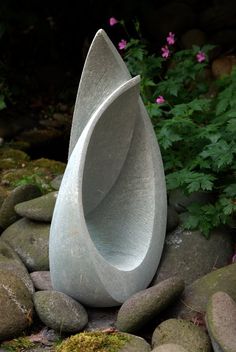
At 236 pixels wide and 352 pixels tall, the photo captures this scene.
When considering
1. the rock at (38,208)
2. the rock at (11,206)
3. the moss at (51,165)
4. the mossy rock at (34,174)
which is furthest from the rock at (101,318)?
the moss at (51,165)

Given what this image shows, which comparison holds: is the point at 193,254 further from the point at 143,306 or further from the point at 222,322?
the point at 222,322

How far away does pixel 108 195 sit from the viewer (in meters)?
4.19

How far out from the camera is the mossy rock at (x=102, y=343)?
3.22 meters

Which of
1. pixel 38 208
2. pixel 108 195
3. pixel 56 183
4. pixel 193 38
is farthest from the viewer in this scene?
pixel 193 38

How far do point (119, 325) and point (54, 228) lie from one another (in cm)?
68

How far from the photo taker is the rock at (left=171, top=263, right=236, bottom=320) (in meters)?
3.65

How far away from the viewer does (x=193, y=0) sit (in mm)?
8047

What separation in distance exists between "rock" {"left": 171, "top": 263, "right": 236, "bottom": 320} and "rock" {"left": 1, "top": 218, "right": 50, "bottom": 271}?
1.02m

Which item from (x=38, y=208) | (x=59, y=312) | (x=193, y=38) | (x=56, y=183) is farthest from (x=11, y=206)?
(x=193, y=38)

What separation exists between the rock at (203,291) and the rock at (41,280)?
83 centimetres

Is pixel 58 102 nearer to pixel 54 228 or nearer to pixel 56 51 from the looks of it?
pixel 56 51

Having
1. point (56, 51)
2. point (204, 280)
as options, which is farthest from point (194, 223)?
point (56, 51)

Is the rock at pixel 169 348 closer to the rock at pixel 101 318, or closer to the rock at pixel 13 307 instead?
the rock at pixel 101 318

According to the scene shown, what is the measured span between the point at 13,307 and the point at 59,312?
26 cm
